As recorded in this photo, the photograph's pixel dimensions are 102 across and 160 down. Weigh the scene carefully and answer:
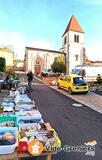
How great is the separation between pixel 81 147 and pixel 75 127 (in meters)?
2.53

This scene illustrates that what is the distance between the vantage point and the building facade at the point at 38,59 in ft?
228

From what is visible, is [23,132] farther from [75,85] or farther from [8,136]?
[75,85]

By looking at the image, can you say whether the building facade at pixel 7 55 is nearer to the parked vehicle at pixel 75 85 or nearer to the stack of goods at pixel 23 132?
the parked vehicle at pixel 75 85

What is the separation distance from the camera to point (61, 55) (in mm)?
73562

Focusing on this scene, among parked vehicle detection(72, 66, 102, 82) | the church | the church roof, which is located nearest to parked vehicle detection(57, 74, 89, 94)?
parked vehicle detection(72, 66, 102, 82)

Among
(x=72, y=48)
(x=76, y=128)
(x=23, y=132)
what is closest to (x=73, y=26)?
(x=72, y=48)

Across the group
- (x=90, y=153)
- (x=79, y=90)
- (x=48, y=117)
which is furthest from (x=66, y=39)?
(x=90, y=153)

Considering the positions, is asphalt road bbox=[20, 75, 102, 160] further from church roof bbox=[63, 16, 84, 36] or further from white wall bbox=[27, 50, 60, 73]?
church roof bbox=[63, 16, 84, 36]

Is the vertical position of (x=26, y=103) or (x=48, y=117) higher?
(x=26, y=103)

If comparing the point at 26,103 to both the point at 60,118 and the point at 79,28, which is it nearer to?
the point at 60,118

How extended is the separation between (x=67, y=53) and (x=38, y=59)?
9197mm

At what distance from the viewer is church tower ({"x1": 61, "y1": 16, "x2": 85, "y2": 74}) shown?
72875mm

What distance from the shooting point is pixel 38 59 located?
71.2 m

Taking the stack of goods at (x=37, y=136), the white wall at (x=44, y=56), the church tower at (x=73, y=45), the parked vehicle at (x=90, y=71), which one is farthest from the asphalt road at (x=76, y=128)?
the church tower at (x=73, y=45)
